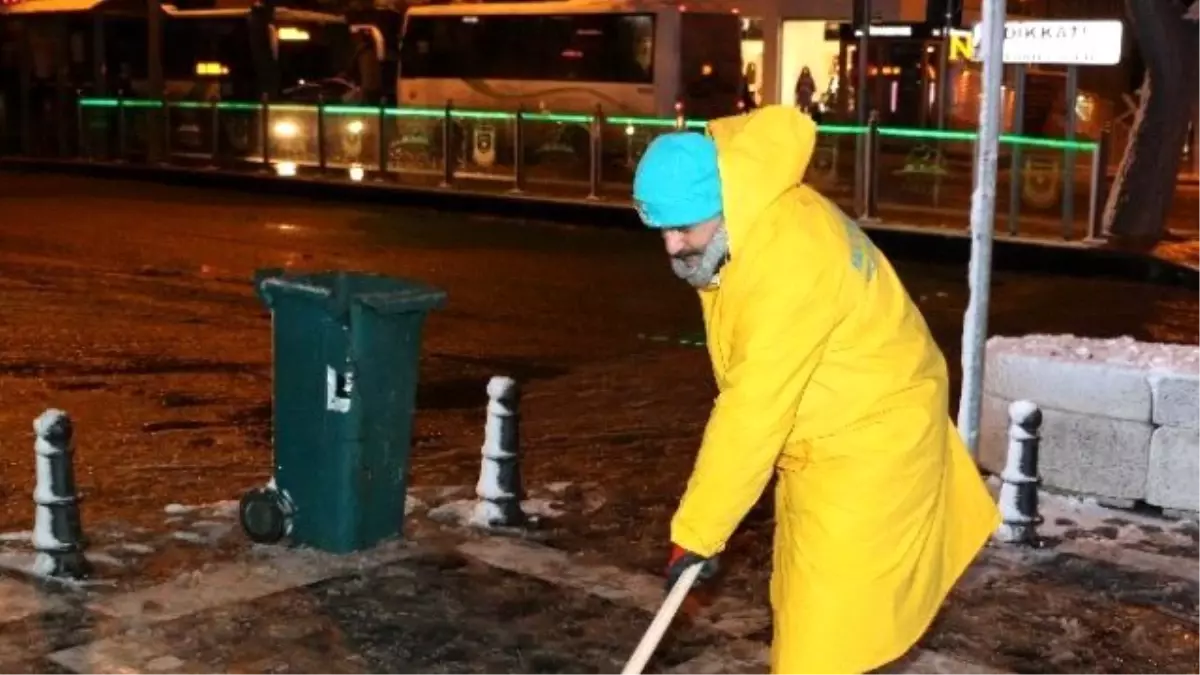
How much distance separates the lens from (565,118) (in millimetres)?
23531

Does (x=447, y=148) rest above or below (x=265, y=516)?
above

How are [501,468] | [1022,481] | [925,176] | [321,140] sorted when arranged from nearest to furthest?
[1022,481]
[501,468]
[925,176]
[321,140]

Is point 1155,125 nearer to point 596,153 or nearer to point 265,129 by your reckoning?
point 596,153

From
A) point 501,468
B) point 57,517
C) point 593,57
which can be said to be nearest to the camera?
point 57,517

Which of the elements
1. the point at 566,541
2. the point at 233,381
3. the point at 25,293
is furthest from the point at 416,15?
the point at 566,541

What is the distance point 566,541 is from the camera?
691cm

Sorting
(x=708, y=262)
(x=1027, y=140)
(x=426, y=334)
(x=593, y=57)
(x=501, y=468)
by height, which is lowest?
(x=426, y=334)

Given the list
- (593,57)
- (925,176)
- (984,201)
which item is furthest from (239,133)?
(984,201)

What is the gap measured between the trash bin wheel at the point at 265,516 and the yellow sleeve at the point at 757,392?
3.42m

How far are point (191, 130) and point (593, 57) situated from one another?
7.81m

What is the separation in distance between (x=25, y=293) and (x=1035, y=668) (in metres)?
11.2

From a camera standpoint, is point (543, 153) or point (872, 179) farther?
point (543, 153)

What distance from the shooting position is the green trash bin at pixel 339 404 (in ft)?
21.1

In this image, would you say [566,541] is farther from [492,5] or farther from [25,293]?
[492,5]
